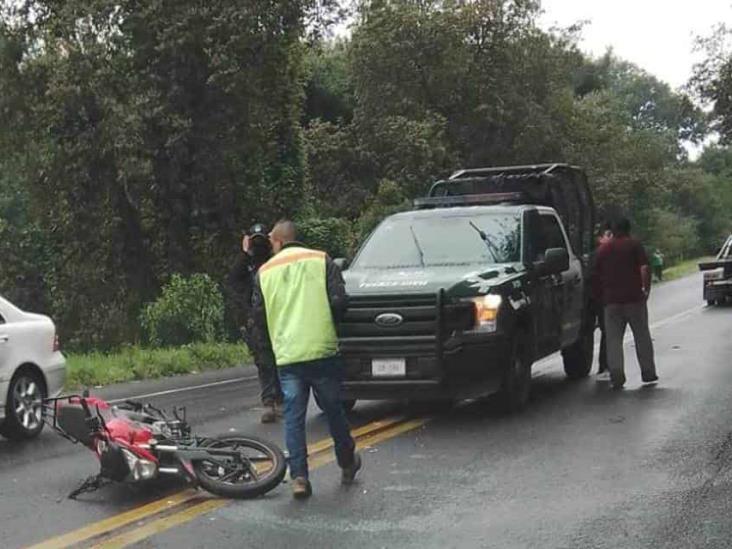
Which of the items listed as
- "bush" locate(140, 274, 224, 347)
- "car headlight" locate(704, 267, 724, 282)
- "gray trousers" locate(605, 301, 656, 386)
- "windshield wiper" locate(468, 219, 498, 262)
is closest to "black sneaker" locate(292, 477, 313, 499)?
"windshield wiper" locate(468, 219, 498, 262)

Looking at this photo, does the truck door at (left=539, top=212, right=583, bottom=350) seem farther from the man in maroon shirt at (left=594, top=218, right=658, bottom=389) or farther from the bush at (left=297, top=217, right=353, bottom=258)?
the bush at (left=297, top=217, right=353, bottom=258)

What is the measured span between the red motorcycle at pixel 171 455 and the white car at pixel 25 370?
92.9 inches

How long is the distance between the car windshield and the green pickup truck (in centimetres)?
1

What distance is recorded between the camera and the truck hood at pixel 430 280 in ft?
29.9

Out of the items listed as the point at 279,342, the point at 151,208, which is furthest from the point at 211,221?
the point at 279,342

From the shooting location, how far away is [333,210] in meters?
35.6

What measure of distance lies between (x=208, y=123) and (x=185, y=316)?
5.22 metres

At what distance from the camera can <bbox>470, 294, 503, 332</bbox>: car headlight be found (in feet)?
29.8

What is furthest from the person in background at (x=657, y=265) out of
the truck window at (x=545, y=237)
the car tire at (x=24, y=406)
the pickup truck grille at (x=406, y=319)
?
the car tire at (x=24, y=406)

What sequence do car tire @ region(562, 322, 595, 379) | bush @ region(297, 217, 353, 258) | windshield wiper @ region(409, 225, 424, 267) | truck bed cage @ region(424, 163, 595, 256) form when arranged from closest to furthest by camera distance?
windshield wiper @ region(409, 225, 424, 267) → car tire @ region(562, 322, 595, 379) → truck bed cage @ region(424, 163, 595, 256) → bush @ region(297, 217, 353, 258)

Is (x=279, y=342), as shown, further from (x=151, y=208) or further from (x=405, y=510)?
(x=151, y=208)

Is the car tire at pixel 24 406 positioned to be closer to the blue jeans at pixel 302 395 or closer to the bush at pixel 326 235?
the blue jeans at pixel 302 395

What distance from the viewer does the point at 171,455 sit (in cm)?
668

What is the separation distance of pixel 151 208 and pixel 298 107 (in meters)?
4.80
